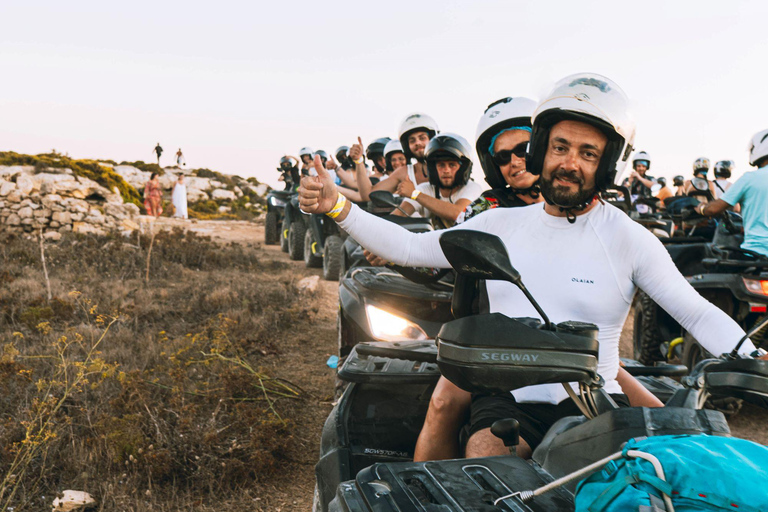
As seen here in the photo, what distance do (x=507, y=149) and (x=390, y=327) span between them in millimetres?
1237

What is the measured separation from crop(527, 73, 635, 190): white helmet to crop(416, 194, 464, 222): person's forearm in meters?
2.87

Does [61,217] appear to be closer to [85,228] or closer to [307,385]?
[85,228]

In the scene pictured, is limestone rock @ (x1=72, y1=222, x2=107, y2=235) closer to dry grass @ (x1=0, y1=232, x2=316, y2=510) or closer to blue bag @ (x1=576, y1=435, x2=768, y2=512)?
dry grass @ (x1=0, y1=232, x2=316, y2=510)

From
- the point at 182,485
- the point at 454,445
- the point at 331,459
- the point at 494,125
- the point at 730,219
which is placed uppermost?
the point at 494,125

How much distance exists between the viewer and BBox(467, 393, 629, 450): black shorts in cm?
180

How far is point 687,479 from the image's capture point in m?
0.89

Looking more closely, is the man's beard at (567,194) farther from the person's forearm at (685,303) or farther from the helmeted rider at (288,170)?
the helmeted rider at (288,170)

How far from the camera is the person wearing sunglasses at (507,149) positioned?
11.4 ft

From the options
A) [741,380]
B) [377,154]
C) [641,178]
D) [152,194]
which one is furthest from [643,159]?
[152,194]

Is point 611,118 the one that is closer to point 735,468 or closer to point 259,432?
point 735,468

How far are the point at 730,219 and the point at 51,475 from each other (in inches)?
214

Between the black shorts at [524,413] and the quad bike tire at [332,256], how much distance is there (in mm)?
8310

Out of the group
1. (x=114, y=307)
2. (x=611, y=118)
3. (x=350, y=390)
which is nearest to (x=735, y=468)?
(x=611, y=118)

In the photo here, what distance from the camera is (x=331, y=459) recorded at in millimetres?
2234
